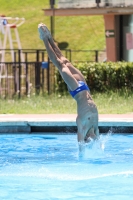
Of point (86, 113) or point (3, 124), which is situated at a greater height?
point (86, 113)

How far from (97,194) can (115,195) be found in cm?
24

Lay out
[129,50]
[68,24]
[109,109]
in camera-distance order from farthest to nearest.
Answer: [68,24]
[129,50]
[109,109]

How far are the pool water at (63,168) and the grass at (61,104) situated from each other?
6.65 feet

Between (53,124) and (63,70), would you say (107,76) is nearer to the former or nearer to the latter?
(53,124)

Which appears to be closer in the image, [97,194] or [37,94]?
[97,194]

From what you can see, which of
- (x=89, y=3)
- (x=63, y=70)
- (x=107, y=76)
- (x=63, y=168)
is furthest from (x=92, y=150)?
(x=89, y=3)

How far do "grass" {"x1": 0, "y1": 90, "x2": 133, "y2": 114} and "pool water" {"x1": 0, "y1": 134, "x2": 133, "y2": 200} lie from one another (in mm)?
2028

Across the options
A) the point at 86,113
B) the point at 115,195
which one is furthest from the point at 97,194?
the point at 86,113

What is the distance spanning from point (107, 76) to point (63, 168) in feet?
31.0

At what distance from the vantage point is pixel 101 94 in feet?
62.3

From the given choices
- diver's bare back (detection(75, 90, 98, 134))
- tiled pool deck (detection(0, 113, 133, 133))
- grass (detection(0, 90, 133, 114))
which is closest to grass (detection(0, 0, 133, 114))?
grass (detection(0, 90, 133, 114))

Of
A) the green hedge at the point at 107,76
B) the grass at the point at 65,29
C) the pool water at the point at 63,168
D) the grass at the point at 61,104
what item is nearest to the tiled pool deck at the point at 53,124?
the pool water at the point at 63,168

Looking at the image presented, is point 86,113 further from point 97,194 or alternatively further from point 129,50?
point 129,50

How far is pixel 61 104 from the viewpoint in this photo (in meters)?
17.2
